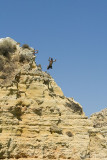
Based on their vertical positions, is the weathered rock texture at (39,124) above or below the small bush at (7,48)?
A: below

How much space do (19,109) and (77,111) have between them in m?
8.79

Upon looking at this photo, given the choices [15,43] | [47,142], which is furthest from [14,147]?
[15,43]

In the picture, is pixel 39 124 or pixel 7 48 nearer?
pixel 39 124

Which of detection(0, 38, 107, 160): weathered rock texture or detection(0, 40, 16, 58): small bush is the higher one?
detection(0, 40, 16, 58): small bush

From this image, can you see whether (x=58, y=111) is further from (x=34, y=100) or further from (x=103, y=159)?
(x=103, y=159)

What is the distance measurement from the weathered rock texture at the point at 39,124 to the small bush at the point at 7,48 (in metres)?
3.65

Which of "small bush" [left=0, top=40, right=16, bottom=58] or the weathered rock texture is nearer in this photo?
the weathered rock texture

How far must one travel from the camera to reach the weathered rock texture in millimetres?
25094

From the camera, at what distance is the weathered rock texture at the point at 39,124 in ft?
82.3

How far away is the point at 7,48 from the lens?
35656 mm

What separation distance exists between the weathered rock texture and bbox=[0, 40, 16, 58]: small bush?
3.65 meters

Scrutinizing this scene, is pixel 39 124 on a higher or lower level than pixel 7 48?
lower

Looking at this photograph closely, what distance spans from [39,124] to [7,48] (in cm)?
1302

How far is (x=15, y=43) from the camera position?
3766 cm
